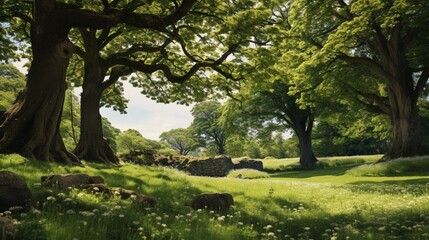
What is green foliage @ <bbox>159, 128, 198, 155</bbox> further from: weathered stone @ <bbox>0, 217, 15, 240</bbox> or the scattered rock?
weathered stone @ <bbox>0, 217, 15, 240</bbox>

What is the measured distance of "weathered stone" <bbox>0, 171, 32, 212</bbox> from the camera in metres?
6.32

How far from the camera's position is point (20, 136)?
13820 mm

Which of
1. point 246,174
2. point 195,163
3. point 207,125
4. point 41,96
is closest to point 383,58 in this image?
point 246,174

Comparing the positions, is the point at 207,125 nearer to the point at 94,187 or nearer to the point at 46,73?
the point at 46,73

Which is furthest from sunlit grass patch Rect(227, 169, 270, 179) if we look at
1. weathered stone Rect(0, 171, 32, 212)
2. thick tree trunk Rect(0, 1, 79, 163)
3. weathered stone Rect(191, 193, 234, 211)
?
weathered stone Rect(0, 171, 32, 212)

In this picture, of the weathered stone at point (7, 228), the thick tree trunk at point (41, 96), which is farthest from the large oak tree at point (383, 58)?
the weathered stone at point (7, 228)

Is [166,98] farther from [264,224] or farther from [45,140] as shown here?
[264,224]

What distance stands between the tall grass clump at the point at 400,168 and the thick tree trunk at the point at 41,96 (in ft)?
78.8

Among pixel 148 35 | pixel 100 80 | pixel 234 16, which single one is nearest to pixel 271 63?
pixel 234 16

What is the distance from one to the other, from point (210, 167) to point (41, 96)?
28.9m

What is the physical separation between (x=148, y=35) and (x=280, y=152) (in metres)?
88.8

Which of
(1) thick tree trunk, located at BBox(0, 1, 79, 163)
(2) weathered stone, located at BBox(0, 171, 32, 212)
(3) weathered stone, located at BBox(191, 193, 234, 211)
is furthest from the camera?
(1) thick tree trunk, located at BBox(0, 1, 79, 163)

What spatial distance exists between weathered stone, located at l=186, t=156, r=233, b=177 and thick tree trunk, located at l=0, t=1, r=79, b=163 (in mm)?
26223

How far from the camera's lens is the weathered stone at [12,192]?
6.32 m
